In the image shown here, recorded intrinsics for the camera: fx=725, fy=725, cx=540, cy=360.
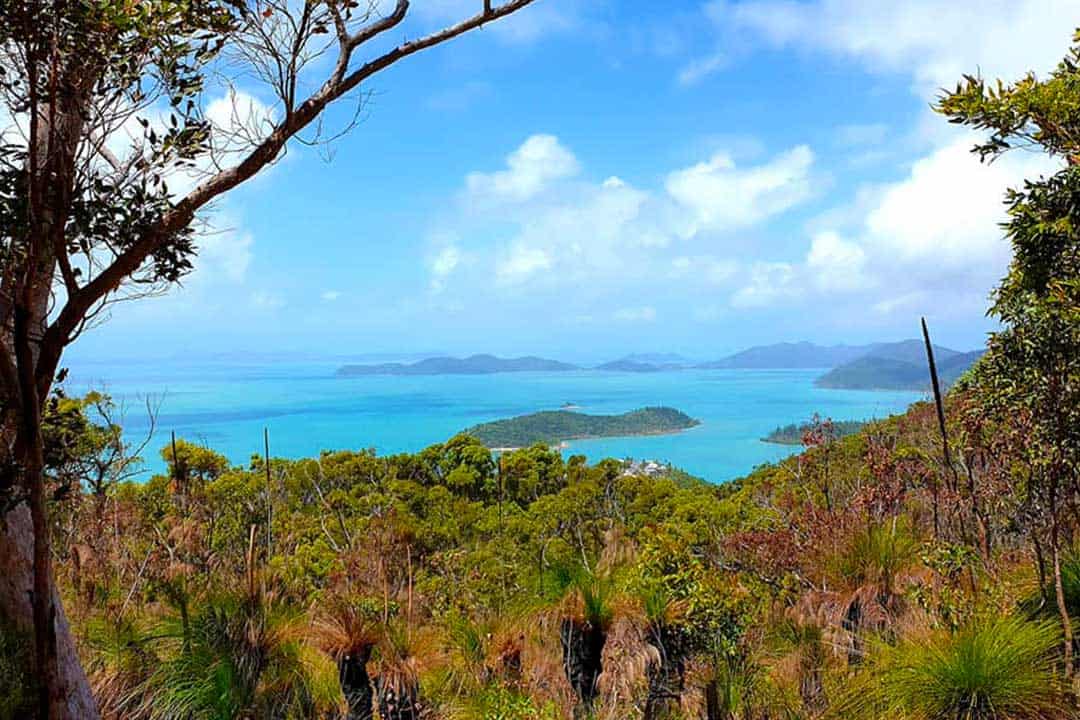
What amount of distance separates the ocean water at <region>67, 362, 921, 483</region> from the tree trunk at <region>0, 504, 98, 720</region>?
31.6m

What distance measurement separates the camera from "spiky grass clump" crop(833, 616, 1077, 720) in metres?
3.33

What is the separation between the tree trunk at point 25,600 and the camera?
113 inches

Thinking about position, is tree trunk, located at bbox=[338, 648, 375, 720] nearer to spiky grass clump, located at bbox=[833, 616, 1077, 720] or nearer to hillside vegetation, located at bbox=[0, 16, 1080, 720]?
hillside vegetation, located at bbox=[0, 16, 1080, 720]

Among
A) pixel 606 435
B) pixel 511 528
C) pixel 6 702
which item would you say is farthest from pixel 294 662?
pixel 606 435

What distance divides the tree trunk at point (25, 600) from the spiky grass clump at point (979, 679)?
3.59 metres

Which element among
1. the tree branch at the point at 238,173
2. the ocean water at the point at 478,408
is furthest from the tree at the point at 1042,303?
the ocean water at the point at 478,408

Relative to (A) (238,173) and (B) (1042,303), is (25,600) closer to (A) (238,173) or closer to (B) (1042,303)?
(A) (238,173)

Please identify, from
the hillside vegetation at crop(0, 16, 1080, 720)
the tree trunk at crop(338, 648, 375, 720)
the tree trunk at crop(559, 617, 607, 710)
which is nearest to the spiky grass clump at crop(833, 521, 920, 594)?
the hillside vegetation at crop(0, 16, 1080, 720)

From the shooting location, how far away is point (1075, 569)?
4238 millimetres

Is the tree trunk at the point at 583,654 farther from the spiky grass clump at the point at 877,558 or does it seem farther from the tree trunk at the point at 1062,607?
the tree trunk at the point at 1062,607

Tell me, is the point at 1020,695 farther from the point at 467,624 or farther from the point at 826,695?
the point at 467,624

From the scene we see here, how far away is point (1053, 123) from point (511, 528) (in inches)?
423

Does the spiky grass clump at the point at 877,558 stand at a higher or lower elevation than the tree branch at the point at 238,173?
lower

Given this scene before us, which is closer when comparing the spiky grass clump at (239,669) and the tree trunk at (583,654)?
the spiky grass clump at (239,669)
